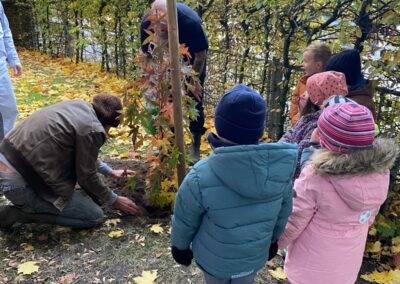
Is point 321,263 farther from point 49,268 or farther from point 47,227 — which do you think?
point 47,227

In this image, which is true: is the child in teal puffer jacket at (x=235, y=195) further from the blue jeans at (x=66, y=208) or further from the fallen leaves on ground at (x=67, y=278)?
the blue jeans at (x=66, y=208)

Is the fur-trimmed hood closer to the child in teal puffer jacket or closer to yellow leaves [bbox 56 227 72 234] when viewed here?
the child in teal puffer jacket

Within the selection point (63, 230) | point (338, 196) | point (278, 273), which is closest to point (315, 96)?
point (338, 196)

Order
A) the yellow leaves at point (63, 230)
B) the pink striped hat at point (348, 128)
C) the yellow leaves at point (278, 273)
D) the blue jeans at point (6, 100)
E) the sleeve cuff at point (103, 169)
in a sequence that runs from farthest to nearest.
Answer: the blue jeans at point (6, 100) < the sleeve cuff at point (103, 169) < the yellow leaves at point (63, 230) < the yellow leaves at point (278, 273) < the pink striped hat at point (348, 128)

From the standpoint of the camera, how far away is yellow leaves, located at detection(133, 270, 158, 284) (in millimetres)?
2566

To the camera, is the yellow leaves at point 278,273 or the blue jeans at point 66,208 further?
the blue jeans at point 66,208

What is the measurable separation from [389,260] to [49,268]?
2.43 m

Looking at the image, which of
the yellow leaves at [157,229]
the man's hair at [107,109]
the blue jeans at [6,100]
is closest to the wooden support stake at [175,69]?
the man's hair at [107,109]

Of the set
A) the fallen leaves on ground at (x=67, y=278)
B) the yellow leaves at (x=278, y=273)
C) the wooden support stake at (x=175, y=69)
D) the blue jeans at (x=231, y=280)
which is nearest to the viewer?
the blue jeans at (x=231, y=280)

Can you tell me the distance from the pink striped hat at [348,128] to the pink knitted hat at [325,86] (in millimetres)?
643

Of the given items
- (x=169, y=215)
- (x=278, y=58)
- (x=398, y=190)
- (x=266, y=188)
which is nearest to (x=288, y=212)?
(x=266, y=188)

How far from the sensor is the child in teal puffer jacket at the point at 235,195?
1.66 m

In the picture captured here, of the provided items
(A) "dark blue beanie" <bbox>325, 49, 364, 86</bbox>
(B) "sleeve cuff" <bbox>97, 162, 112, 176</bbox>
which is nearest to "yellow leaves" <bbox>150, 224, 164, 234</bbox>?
(B) "sleeve cuff" <bbox>97, 162, 112, 176</bbox>

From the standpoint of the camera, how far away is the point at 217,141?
1.73m
